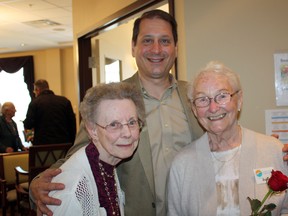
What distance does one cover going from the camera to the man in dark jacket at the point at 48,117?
4.74m

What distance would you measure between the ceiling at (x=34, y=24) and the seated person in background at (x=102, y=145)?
4.57m

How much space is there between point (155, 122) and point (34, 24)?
236 inches

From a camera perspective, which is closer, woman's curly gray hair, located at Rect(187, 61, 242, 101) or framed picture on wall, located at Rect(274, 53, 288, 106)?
woman's curly gray hair, located at Rect(187, 61, 242, 101)

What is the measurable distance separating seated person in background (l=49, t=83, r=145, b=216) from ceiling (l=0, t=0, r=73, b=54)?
4.57 m

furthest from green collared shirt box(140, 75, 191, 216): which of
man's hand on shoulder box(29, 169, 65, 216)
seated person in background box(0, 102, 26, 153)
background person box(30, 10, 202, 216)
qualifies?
seated person in background box(0, 102, 26, 153)

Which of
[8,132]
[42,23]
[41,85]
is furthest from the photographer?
[42,23]

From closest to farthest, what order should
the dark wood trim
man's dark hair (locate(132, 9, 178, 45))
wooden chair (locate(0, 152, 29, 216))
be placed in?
1. man's dark hair (locate(132, 9, 178, 45))
2. wooden chair (locate(0, 152, 29, 216))
3. the dark wood trim

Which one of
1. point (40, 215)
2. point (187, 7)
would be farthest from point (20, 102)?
point (40, 215)

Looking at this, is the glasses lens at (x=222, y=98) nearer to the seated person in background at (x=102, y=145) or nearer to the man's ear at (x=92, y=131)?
the seated person in background at (x=102, y=145)

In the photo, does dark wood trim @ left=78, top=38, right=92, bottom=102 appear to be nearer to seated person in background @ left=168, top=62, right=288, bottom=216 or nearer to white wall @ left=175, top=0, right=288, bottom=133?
white wall @ left=175, top=0, right=288, bottom=133

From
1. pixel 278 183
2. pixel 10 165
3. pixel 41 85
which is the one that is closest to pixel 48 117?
pixel 41 85

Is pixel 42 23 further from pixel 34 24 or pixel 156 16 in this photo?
pixel 156 16

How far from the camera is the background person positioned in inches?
70.7

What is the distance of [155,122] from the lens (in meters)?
1.92
